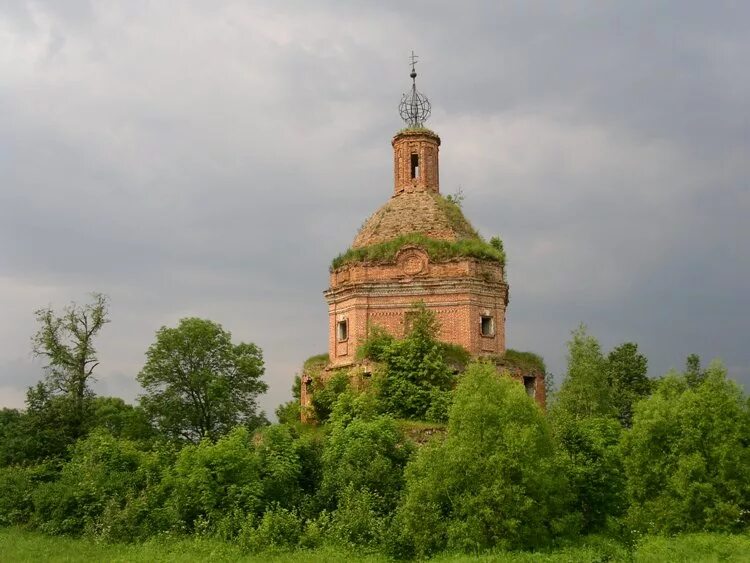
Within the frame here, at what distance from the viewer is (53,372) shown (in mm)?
31094

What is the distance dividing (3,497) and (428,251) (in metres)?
15.4

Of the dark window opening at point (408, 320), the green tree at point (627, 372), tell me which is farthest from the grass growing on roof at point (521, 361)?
the green tree at point (627, 372)

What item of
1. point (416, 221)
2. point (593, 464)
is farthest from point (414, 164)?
point (593, 464)

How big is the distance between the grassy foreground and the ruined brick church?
26.5 feet

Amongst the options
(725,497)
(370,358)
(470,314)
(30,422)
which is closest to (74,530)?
(30,422)

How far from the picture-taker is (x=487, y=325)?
26438mm

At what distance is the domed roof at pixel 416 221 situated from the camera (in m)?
27.4

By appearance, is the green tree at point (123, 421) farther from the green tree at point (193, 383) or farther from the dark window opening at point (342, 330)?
the dark window opening at point (342, 330)

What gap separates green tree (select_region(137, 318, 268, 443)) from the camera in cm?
3397

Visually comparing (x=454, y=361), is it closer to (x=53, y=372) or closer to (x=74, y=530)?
(x=74, y=530)

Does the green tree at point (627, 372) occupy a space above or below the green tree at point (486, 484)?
above

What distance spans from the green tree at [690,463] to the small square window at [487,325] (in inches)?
251

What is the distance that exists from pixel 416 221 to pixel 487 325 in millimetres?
4323

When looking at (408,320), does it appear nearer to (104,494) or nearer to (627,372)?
(104,494)
